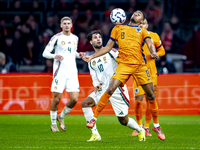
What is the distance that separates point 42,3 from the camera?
17.5m

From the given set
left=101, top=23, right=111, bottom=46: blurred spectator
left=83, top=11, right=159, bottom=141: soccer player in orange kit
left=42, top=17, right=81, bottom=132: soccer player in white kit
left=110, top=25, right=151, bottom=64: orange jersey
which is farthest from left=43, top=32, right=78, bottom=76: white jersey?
left=101, top=23, right=111, bottom=46: blurred spectator

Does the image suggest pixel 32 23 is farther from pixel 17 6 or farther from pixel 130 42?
pixel 130 42

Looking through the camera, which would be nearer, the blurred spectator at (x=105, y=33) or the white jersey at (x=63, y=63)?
the white jersey at (x=63, y=63)

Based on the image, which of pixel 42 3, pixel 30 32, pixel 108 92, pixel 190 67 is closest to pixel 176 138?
pixel 108 92

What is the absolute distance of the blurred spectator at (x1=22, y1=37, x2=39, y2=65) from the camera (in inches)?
620

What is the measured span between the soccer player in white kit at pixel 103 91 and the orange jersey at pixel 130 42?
1.95 ft

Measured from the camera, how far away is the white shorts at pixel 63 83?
29.5 ft

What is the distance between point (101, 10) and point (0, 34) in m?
4.55

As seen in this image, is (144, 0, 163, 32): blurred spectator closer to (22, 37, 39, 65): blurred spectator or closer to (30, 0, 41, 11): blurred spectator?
(30, 0, 41, 11): blurred spectator

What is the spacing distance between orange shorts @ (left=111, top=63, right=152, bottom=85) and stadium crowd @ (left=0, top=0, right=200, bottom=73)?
28.2 ft

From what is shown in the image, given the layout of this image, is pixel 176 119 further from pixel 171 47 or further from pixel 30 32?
pixel 30 32

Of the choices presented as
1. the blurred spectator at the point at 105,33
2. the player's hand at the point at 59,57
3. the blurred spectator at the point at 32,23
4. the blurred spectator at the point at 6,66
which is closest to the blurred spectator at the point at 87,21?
the blurred spectator at the point at 105,33

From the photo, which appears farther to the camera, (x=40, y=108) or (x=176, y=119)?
(x=40, y=108)

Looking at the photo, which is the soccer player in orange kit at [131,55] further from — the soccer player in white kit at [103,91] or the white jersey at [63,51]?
the white jersey at [63,51]
